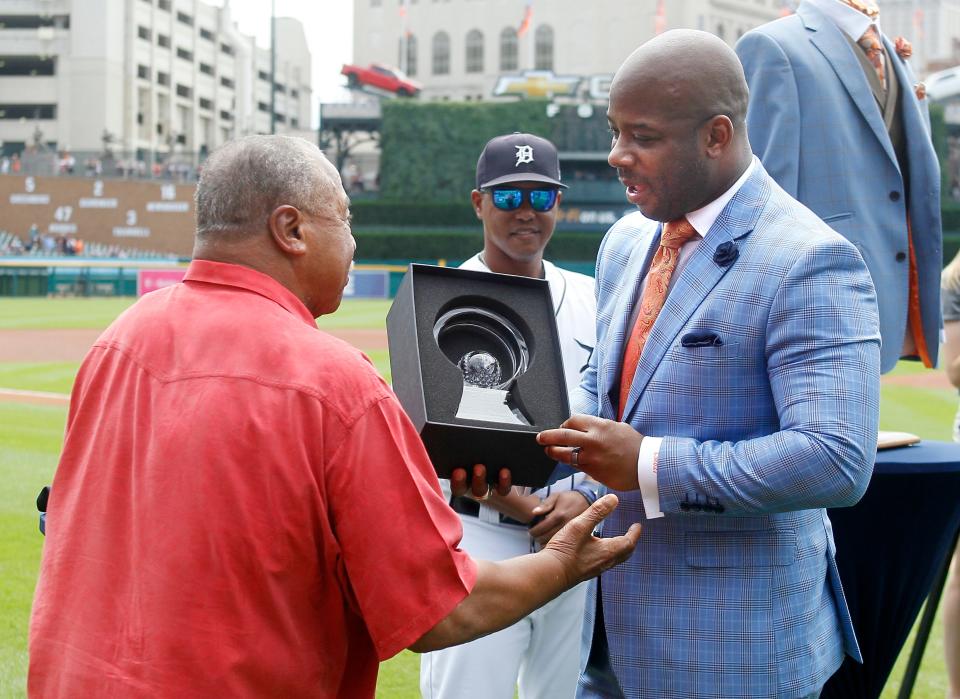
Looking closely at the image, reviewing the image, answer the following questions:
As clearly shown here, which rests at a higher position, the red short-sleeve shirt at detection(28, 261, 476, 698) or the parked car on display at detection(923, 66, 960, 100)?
the parked car on display at detection(923, 66, 960, 100)

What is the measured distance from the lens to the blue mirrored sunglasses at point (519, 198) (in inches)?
172

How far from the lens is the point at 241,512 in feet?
6.40

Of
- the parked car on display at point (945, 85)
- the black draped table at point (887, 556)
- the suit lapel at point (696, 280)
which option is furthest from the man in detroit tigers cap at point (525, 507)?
the parked car on display at point (945, 85)

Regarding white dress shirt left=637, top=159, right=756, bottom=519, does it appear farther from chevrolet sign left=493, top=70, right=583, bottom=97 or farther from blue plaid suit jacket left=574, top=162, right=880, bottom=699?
chevrolet sign left=493, top=70, right=583, bottom=97

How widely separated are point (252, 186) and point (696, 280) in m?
1.04

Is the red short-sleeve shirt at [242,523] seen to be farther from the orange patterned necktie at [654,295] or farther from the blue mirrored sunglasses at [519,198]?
the blue mirrored sunglasses at [519,198]

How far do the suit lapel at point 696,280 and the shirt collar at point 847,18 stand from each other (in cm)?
140

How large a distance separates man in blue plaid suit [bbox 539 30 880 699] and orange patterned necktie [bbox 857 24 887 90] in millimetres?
1365

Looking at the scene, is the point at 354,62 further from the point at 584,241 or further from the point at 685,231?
the point at 685,231

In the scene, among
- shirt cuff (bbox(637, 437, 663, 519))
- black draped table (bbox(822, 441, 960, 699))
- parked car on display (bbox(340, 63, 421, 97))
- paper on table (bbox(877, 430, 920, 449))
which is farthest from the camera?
parked car on display (bbox(340, 63, 421, 97))

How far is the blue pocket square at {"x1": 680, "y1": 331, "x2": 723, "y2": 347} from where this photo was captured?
238 centimetres

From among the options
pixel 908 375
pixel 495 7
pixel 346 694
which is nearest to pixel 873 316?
pixel 346 694

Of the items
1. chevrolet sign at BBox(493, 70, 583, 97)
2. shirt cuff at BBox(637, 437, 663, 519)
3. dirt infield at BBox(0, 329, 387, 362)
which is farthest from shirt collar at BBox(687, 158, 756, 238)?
chevrolet sign at BBox(493, 70, 583, 97)

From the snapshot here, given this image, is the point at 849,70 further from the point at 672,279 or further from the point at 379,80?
the point at 379,80
